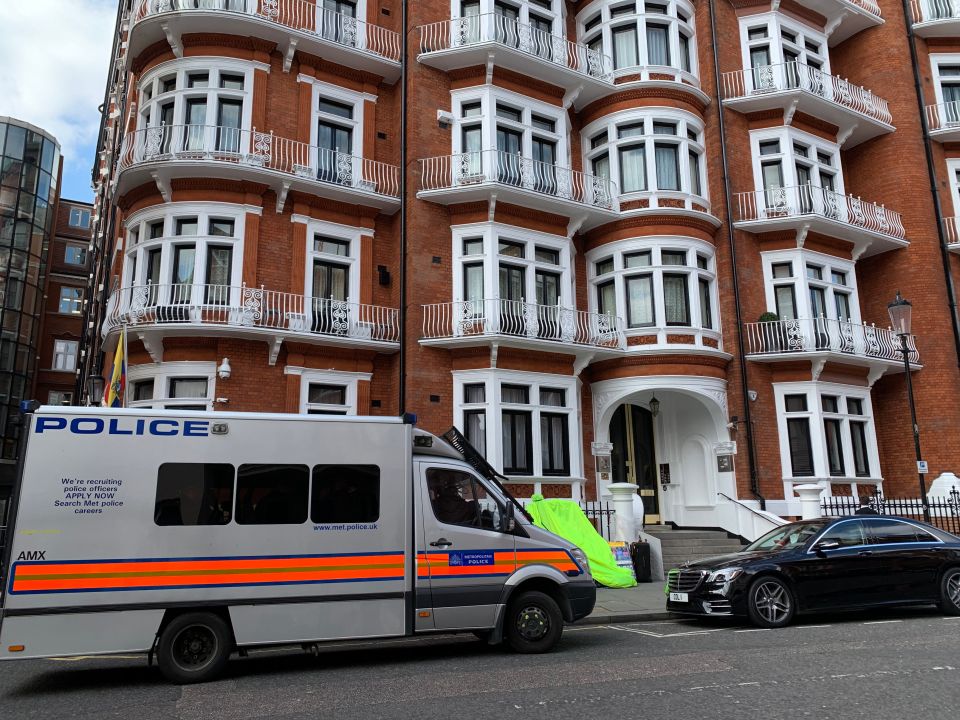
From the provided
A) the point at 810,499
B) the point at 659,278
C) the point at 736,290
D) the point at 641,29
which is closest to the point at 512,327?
the point at 659,278

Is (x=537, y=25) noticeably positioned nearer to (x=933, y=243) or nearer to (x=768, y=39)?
(x=768, y=39)

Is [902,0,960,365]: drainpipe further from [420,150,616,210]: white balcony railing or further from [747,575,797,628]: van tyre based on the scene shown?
[747,575,797,628]: van tyre

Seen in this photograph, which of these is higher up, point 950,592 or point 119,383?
point 119,383

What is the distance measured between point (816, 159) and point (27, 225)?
43915mm

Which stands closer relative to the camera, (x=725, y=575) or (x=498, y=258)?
(x=725, y=575)

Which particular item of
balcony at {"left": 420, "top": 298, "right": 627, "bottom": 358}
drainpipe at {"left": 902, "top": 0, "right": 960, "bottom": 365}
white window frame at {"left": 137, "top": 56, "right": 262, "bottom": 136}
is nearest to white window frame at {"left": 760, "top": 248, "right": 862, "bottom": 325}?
drainpipe at {"left": 902, "top": 0, "right": 960, "bottom": 365}

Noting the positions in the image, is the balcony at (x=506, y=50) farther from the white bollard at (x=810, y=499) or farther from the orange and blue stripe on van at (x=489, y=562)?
the orange and blue stripe on van at (x=489, y=562)

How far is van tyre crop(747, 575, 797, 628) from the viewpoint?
34.3 feet

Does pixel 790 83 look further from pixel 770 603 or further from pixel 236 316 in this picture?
pixel 236 316

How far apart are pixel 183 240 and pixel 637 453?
42.9ft

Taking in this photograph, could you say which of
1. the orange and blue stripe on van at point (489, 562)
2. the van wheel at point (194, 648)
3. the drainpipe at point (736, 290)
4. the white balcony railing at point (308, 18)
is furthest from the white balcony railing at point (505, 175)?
the van wheel at point (194, 648)

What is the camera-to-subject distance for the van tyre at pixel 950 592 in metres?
11.3

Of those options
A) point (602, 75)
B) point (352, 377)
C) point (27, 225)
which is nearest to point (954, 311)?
point (602, 75)

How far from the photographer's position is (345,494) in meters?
8.72
